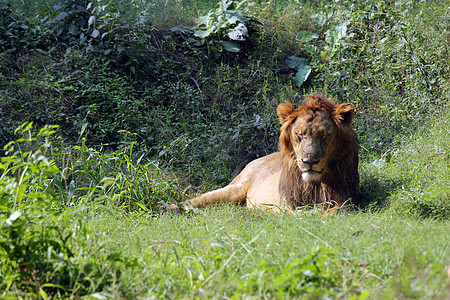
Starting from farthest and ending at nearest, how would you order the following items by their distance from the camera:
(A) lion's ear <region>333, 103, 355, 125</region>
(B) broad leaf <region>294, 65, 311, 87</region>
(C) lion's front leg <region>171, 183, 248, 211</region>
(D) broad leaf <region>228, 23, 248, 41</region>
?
(D) broad leaf <region>228, 23, 248, 41</region>, (B) broad leaf <region>294, 65, 311, 87</region>, (C) lion's front leg <region>171, 183, 248, 211</region>, (A) lion's ear <region>333, 103, 355, 125</region>

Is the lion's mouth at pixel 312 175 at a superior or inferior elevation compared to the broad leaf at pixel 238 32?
inferior

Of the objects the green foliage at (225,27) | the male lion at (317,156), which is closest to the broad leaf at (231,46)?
the green foliage at (225,27)

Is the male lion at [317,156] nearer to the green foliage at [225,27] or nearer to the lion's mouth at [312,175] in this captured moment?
the lion's mouth at [312,175]

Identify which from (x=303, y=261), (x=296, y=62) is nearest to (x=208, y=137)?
(x=296, y=62)

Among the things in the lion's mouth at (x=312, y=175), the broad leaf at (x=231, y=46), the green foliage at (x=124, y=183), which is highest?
the broad leaf at (x=231, y=46)

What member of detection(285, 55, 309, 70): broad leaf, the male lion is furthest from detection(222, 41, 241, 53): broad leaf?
the male lion

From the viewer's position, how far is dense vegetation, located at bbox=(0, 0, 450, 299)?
8.87ft

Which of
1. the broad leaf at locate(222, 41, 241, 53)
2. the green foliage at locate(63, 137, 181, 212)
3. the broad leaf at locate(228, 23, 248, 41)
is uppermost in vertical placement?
the broad leaf at locate(228, 23, 248, 41)

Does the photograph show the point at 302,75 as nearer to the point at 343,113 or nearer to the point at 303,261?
the point at 343,113

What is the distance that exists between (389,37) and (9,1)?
6112 millimetres

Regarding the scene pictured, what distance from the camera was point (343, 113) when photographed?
4891 mm

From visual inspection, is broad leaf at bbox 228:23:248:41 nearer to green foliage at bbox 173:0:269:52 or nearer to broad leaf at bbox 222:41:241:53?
green foliage at bbox 173:0:269:52

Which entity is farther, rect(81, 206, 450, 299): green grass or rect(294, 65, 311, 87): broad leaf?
rect(294, 65, 311, 87): broad leaf

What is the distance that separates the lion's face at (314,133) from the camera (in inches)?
184
